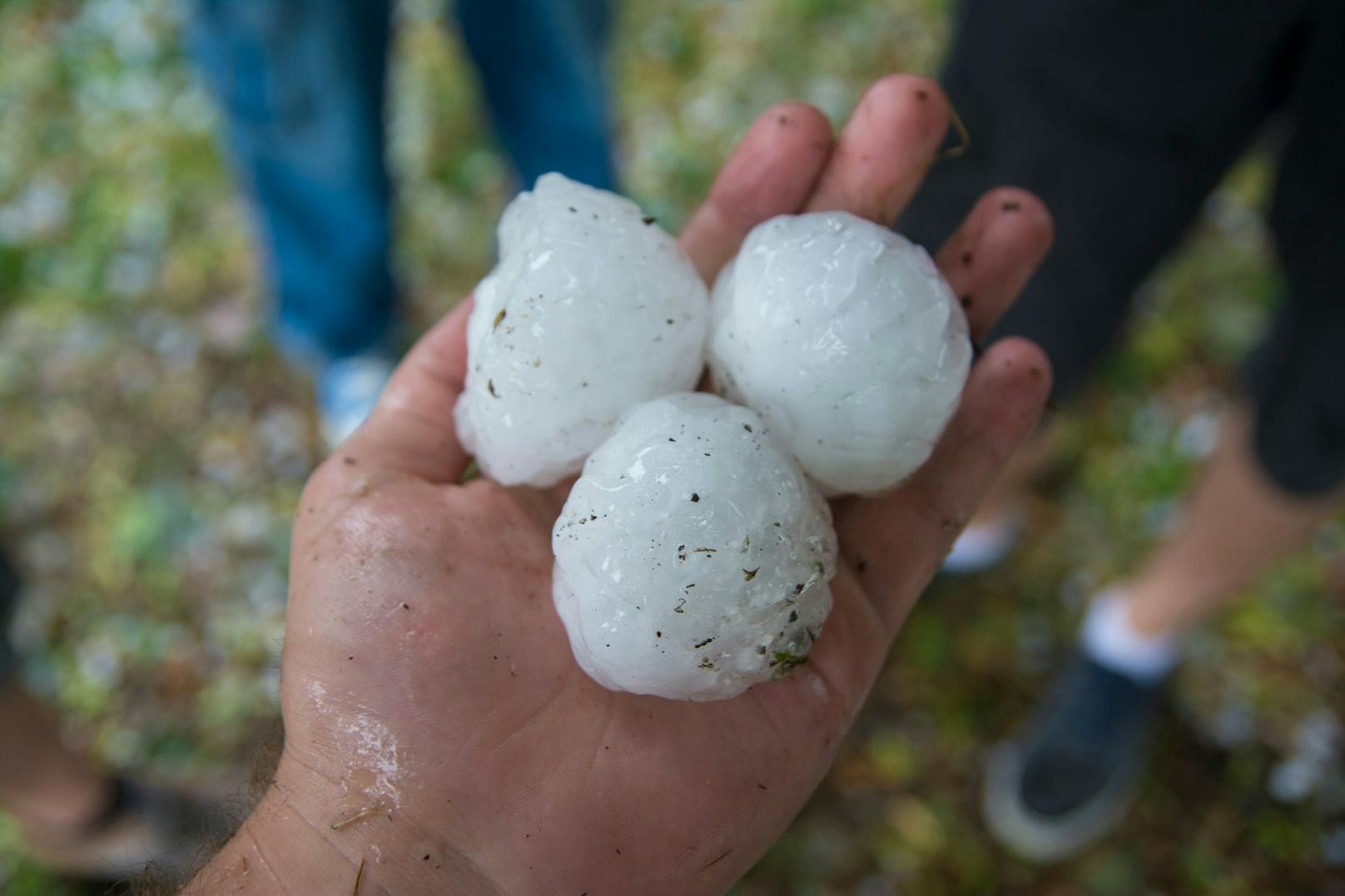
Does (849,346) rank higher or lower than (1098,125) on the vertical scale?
lower

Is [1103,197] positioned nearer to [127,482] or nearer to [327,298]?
[327,298]

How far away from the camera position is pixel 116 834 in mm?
1890

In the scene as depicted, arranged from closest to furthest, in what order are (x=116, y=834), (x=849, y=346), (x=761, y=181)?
(x=849, y=346) < (x=761, y=181) < (x=116, y=834)

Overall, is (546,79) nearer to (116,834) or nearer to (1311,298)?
(1311,298)

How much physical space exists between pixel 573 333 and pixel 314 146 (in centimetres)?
106

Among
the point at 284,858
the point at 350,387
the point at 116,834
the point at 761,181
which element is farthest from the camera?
the point at 350,387

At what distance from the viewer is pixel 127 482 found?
2.32m

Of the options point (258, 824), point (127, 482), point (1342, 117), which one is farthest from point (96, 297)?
point (1342, 117)

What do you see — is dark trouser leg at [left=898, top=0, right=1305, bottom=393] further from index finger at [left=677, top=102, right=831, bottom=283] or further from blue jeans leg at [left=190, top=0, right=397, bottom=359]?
blue jeans leg at [left=190, top=0, right=397, bottom=359]

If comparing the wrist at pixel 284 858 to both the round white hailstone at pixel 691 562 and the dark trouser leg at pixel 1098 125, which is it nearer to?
the round white hailstone at pixel 691 562

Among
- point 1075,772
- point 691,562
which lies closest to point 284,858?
point 691,562

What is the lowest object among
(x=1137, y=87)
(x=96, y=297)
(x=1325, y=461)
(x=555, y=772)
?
(x=96, y=297)

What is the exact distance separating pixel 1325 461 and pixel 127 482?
251cm

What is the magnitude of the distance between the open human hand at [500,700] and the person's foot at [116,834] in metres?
0.94
